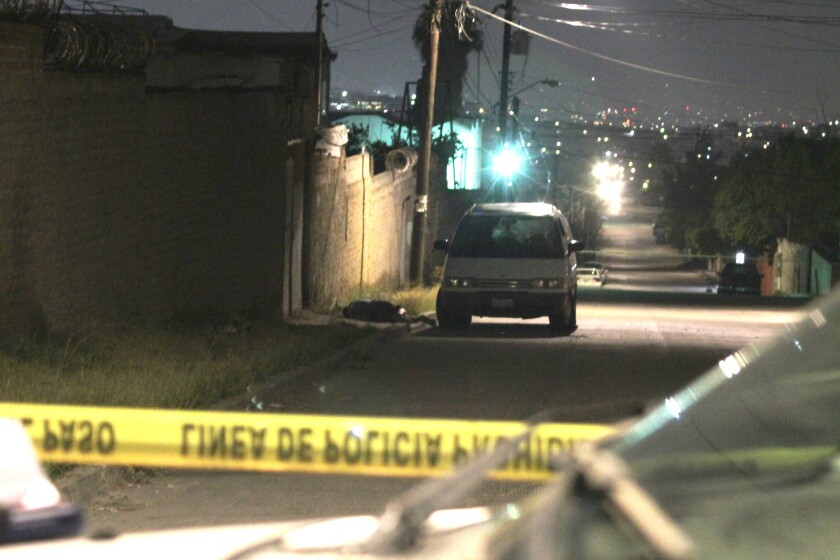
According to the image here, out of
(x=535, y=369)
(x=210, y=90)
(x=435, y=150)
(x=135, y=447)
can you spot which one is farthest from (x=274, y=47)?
(x=135, y=447)

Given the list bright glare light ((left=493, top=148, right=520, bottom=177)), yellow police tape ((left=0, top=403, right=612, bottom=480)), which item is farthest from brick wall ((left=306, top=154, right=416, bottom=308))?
yellow police tape ((left=0, top=403, right=612, bottom=480))

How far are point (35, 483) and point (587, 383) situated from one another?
10183mm

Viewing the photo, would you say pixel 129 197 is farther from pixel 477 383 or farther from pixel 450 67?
pixel 450 67

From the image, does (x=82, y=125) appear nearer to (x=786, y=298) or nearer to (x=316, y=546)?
(x=316, y=546)

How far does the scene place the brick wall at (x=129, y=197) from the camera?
36.0ft

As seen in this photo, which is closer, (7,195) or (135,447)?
(135,447)

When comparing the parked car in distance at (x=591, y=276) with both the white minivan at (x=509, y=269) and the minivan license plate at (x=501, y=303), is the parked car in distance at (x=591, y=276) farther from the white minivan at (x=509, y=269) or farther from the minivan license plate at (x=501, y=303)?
the minivan license plate at (x=501, y=303)

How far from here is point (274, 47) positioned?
51.6 m

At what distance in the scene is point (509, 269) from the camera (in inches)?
743

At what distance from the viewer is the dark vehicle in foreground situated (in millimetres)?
1492

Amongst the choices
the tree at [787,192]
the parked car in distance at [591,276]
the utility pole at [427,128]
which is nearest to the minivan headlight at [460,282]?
the utility pole at [427,128]

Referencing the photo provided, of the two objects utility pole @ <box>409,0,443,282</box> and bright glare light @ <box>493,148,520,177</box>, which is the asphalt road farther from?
bright glare light @ <box>493,148,520,177</box>

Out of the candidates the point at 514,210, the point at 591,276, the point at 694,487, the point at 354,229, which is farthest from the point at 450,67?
the point at 694,487

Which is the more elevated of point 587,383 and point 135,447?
point 135,447
